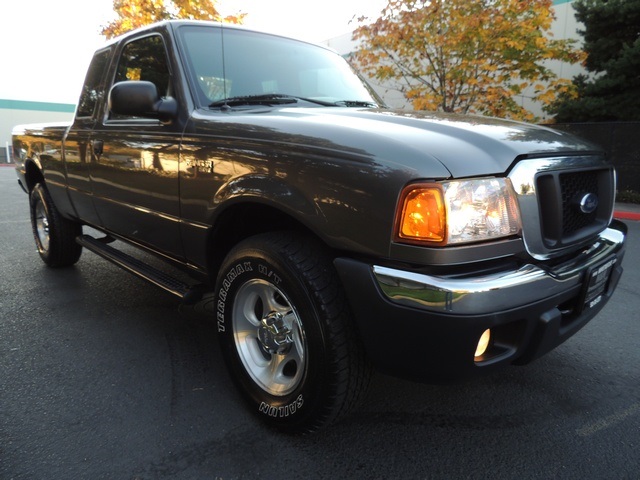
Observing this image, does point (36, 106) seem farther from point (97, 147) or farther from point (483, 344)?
point (483, 344)

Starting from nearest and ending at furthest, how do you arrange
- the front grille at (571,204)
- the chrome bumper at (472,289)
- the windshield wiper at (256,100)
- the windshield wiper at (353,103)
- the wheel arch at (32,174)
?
the chrome bumper at (472,289) < the front grille at (571,204) < the windshield wiper at (256,100) < the windshield wiper at (353,103) < the wheel arch at (32,174)

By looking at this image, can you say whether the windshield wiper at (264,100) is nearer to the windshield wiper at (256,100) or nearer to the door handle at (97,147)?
the windshield wiper at (256,100)

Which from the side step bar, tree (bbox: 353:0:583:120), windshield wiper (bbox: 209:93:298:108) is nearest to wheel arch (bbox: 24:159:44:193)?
the side step bar

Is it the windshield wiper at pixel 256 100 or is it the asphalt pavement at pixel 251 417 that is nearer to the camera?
the asphalt pavement at pixel 251 417

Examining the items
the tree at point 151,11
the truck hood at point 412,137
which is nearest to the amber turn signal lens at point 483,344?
the truck hood at point 412,137

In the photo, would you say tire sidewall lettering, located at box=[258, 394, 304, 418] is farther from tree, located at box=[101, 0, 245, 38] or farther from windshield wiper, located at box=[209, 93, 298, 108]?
tree, located at box=[101, 0, 245, 38]

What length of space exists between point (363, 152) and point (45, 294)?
3334 mm

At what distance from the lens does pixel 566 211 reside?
1920 millimetres

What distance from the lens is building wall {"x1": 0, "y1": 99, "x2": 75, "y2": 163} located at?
3536cm

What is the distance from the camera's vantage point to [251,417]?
224 centimetres

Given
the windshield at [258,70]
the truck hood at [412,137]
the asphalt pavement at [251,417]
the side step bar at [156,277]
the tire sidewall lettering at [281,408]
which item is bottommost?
the asphalt pavement at [251,417]

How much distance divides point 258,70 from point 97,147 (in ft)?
4.18

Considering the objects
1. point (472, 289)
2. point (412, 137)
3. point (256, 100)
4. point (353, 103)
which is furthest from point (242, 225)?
point (472, 289)

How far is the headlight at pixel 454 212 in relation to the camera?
62.4 inches
